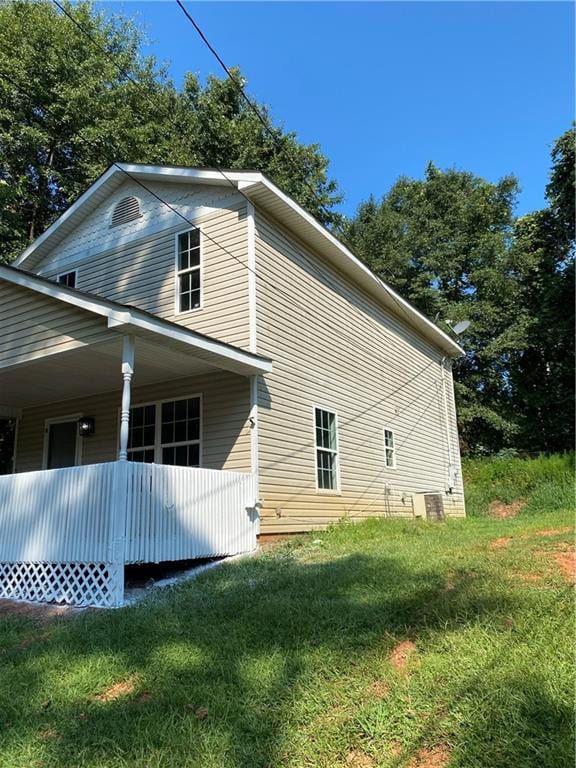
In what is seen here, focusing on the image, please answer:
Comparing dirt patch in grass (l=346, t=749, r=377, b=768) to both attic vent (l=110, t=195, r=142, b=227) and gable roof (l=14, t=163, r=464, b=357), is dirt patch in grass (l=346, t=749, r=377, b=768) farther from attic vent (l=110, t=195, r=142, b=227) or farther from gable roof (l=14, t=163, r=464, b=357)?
attic vent (l=110, t=195, r=142, b=227)

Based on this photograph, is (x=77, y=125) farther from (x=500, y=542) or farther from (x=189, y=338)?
(x=500, y=542)

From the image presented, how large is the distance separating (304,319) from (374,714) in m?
8.47

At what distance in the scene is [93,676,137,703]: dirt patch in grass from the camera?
373cm

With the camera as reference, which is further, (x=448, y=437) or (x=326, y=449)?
(x=448, y=437)

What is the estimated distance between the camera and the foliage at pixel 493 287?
1003 inches

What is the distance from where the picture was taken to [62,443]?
11.6m

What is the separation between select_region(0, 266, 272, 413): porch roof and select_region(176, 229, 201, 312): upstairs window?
1596mm

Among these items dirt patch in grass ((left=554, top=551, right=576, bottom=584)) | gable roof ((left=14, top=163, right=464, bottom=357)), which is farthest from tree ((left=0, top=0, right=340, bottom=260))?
dirt patch in grass ((left=554, top=551, right=576, bottom=584))

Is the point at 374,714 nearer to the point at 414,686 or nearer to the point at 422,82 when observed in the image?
the point at 414,686

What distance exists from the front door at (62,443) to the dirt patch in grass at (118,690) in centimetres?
795

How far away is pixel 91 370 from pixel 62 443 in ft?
11.2

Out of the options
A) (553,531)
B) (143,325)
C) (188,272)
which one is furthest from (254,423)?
(553,531)

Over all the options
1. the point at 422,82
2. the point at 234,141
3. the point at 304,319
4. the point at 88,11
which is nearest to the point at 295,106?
the point at 422,82

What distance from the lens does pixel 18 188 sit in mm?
18109
